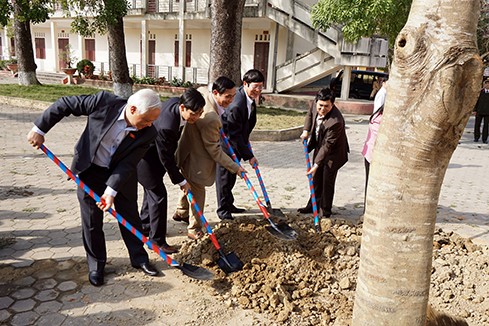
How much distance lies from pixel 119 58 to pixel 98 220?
12.0m

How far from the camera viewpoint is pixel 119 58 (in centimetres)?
1432

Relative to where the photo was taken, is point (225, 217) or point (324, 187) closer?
point (225, 217)

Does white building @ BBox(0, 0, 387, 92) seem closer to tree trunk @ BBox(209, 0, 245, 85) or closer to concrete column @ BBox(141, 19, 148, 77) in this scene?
concrete column @ BBox(141, 19, 148, 77)

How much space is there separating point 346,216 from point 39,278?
12.2ft

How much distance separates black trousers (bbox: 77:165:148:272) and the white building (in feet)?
46.6

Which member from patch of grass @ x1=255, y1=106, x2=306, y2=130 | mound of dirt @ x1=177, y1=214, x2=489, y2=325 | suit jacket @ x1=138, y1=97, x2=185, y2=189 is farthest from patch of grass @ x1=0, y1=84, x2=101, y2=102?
mound of dirt @ x1=177, y1=214, x2=489, y2=325

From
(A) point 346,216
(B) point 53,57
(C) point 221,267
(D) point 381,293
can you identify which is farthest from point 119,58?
(B) point 53,57

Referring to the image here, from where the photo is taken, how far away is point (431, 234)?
2.12 m

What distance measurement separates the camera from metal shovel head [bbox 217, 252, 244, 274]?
3.68 metres

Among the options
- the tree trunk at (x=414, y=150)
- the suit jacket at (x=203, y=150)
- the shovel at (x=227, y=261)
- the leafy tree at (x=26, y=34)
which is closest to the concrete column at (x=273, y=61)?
the leafy tree at (x=26, y=34)

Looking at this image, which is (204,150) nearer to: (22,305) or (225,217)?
(225,217)

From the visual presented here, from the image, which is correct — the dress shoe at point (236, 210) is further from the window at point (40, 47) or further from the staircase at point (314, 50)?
the window at point (40, 47)

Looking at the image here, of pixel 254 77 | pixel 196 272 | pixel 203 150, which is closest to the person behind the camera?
pixel 196 272

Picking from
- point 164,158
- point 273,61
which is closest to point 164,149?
point 164,158
